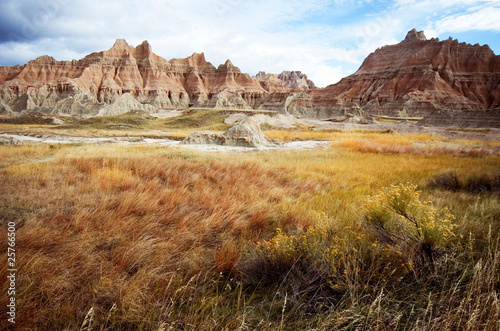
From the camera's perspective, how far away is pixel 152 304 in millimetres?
1796

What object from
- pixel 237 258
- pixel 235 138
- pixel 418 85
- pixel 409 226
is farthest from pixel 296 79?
pixel 237 258

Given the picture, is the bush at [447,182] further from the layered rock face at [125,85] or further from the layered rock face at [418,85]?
the layered rock face at [125,85]

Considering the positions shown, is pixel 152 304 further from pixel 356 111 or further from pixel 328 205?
pixel 356 111

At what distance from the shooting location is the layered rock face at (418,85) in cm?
7600

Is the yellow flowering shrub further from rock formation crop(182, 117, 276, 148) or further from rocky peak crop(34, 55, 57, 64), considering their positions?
rocky peak crop(34, 55, 57, 64)

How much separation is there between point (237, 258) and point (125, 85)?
350 feet

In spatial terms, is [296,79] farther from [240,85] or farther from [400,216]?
[400,216]

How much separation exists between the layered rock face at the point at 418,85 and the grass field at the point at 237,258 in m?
71.5

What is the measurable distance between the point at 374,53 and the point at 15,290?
5312 inches

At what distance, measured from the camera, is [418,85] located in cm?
8388

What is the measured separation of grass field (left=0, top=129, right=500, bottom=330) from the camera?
1.73 metres

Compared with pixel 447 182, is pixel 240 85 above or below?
above

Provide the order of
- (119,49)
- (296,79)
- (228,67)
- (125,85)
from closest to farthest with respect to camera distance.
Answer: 1. (125,85)
2. (119,49)
3. (228,67)
4. (296,79)

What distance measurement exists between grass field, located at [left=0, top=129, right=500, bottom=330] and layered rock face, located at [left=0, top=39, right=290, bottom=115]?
7025 centimetres
